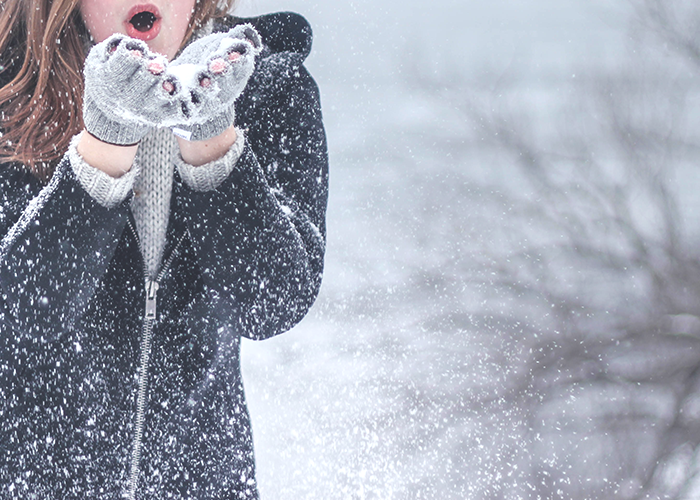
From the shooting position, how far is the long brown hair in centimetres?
74

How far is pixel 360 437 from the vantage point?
547 cm

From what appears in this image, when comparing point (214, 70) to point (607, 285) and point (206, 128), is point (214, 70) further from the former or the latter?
point (607, 285)

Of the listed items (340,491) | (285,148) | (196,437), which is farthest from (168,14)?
(340,491)

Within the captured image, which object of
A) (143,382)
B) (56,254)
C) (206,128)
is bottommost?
(143,382)

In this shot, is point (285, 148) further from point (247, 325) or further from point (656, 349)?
point (656, 349)

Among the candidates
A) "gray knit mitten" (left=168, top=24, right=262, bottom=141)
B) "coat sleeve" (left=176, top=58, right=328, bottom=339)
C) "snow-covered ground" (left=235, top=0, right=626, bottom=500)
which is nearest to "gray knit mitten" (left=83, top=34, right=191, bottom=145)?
"gray knit mitten" (left=168, top=24, right=262, bottom=141)

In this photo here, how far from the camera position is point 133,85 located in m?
0.57

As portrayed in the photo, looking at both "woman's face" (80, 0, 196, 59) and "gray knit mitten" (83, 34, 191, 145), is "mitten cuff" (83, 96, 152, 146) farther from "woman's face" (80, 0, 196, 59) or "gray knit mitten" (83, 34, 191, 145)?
"woman's face" (80, 0, 196, 59)

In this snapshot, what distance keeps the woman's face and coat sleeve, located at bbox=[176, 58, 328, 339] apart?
10cm

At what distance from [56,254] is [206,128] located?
174 mm

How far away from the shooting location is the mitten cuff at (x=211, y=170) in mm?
673

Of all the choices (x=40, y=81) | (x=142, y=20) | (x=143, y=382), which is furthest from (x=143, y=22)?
(x=143, y=382)

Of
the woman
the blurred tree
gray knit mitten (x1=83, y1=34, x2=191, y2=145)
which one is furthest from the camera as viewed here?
the blurred tree

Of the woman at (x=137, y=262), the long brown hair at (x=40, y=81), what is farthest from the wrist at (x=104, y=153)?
the long brown hair at (x=40, y=81)
